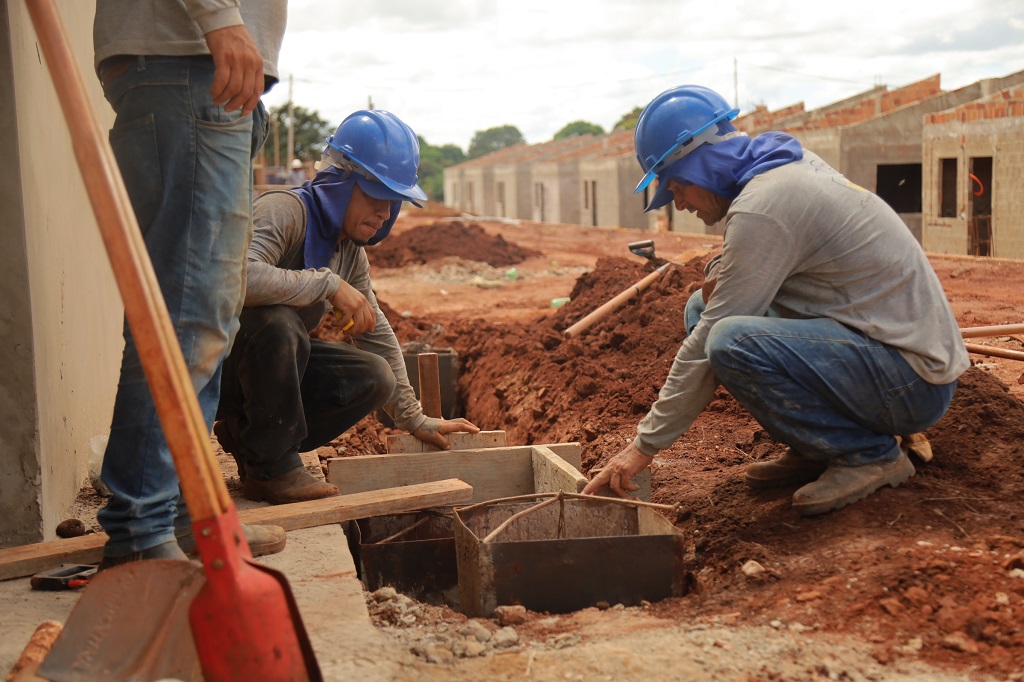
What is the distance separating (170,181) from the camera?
99.5 inches

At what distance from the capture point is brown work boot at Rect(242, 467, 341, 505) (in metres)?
3.68

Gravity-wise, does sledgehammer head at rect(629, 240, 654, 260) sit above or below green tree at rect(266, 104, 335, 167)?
below

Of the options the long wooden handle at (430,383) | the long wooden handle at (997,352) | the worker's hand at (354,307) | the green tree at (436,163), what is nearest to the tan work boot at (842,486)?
the worker's hand at (354,307)

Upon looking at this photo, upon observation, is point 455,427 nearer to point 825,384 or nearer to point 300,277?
point 300,277

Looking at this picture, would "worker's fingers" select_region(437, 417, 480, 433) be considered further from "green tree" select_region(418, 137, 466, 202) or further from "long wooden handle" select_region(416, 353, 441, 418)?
"green tree" select_region(418, 137, 466, 202)

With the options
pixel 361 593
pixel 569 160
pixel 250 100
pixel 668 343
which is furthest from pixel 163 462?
pixel 569 160

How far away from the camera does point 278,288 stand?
11.4 feet

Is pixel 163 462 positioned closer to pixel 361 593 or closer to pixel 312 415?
pixel 361 593

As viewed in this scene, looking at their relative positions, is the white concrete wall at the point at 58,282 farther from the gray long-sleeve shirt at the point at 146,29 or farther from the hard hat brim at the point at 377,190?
the hard hat brim at the point at 377,190

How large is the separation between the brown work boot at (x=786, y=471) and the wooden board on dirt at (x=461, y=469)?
2.57 feet

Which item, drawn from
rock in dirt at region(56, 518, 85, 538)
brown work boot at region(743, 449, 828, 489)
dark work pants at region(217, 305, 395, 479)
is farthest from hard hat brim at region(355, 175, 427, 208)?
brown work boot at region(743, 449, 828, 489)

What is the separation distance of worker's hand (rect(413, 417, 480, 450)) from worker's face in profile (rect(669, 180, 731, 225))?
4.37ft

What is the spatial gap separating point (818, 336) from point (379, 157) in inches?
69.2

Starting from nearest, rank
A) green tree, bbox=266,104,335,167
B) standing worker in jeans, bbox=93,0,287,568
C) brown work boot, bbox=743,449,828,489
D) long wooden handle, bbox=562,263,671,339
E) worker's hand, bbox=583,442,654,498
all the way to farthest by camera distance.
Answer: standing worker in jeans, bbox=93,0,287,568, worker's hand, bbox=583,442,654,498, brown work boot, bbox=743,449,828,489, long wooden handle, bbox=562,263,671,339, green tree, bbox=266,104,335,167
